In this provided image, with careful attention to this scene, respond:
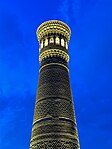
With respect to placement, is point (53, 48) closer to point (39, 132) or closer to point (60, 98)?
point (60, 98)

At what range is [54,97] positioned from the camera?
1346 centimetres

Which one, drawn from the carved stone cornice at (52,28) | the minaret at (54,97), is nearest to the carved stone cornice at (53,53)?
the minaret at (54,97)

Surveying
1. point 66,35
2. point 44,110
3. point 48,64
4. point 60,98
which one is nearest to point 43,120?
point 44,110

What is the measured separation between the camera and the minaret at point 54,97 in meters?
12.4

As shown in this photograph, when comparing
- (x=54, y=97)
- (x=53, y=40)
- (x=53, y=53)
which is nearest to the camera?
(x=54, y=97)

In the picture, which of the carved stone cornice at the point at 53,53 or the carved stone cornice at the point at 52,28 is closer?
the carved stone cornice at the point at 53,53

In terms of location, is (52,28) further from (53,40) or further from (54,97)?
(54,97)

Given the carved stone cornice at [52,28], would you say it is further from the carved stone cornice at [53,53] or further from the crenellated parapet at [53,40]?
the carved stone cornice at [53,53]

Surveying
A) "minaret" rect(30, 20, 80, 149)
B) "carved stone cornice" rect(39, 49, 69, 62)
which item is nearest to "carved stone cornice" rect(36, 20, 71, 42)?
"minaret" rect(30, 20, 80, 149)

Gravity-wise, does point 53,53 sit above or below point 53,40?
below

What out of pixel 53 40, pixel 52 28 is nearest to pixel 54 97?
pixel 53 40

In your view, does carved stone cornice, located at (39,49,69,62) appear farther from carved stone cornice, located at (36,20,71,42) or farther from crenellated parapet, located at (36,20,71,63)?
carved stone cornice, located at (36,20,71,42)

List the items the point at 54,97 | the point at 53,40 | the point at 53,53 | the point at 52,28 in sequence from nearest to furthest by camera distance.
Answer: the point at 54,97
the point at 53,53
the point at 53,40
the point at 52,28

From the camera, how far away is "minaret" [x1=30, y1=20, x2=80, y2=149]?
1244 cm
